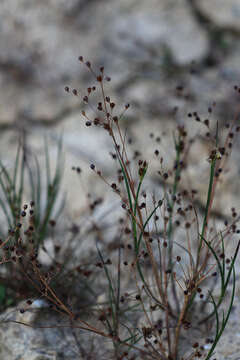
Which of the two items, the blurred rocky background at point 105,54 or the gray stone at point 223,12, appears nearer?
the blurred rocky background at point 105,54

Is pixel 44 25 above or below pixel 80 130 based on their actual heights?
above

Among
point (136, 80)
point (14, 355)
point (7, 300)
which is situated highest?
point (136, 80)

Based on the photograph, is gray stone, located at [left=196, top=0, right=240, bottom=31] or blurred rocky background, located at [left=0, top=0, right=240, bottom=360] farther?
gray stone, located at [left=196, top=0, right=240, bottom=31]

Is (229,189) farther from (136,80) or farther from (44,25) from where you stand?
(44,25)

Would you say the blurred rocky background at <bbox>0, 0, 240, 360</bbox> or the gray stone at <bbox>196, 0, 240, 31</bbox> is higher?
the gray stone at <bbox>196, 0, 240, 31</bbox>

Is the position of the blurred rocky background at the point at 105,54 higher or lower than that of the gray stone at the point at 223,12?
lower

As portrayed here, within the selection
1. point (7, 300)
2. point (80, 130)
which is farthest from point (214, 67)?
point (7, 300)

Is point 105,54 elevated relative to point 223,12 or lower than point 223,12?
lower

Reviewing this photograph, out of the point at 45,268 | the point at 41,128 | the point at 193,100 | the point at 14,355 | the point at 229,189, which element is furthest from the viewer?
the point at 41,128
